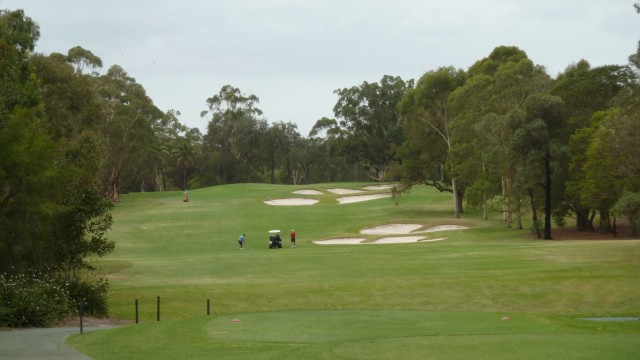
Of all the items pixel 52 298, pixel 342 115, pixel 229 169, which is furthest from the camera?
pixel 229 169

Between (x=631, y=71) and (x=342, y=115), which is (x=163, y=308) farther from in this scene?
(x=342, y=115)

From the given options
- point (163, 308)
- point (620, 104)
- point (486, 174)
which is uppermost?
point (620, 104)

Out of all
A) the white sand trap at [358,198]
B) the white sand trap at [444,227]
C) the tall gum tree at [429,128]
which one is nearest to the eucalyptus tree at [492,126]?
the tall gum tree at [429,128]

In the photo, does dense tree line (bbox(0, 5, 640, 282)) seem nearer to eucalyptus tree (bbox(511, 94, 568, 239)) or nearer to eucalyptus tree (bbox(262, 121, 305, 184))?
eucalyptus tree (bbox(511, 94, 568, 239))

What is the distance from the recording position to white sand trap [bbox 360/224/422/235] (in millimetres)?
63219

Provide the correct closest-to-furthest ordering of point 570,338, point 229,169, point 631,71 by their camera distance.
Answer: point 570,338 → point 631,71 → point 229,169

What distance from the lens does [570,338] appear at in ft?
49.4

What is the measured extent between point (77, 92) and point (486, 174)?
34291mm

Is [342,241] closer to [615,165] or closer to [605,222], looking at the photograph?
[605,222]

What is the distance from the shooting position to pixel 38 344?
61.2ft

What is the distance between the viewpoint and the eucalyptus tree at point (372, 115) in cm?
11269

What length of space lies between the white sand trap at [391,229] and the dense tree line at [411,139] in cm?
578

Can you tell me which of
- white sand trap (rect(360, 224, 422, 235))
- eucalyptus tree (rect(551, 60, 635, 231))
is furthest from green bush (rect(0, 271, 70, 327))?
white sand trap (rect(360, 224, 422, 235))

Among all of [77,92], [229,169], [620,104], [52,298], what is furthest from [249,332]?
[229,169]
